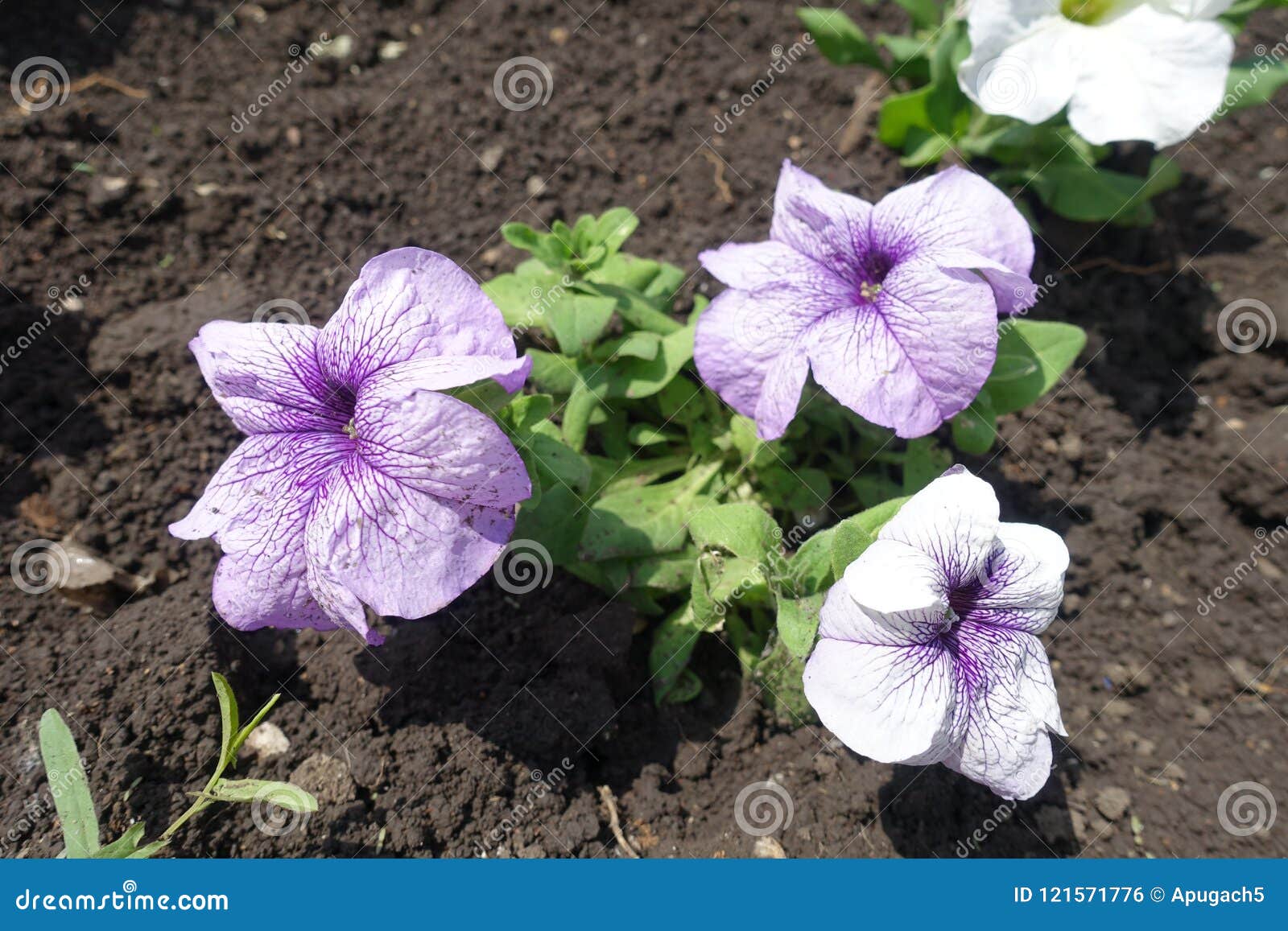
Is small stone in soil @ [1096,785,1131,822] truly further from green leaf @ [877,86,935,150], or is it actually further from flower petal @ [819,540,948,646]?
green leaf @ [877,86,935,150]

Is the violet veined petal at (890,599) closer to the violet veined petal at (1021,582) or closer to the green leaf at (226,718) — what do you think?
the violet veined petal at (1021,582)

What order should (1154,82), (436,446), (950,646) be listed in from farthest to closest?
(1154,82) < (950,646) < (436,446)

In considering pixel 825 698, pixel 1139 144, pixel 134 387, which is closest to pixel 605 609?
pixel 825 698

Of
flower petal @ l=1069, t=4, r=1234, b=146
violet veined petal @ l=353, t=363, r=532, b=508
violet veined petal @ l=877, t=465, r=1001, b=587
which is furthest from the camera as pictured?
flower petal @ l=1069, t=4, r=1234, b=146

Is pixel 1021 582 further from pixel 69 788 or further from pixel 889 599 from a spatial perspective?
pixel 69 788

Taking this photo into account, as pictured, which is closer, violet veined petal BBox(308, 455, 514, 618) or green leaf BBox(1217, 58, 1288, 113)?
violet veined petal BBox(308, 455, 514, 618)

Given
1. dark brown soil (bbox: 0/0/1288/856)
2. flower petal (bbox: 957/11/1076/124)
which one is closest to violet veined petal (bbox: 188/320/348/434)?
dark brown soil (bbox: 0/0/1288/856)

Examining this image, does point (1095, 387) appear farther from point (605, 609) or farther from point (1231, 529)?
point (605, 609)

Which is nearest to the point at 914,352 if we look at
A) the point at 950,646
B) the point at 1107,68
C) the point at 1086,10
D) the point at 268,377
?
the point at 950,646
